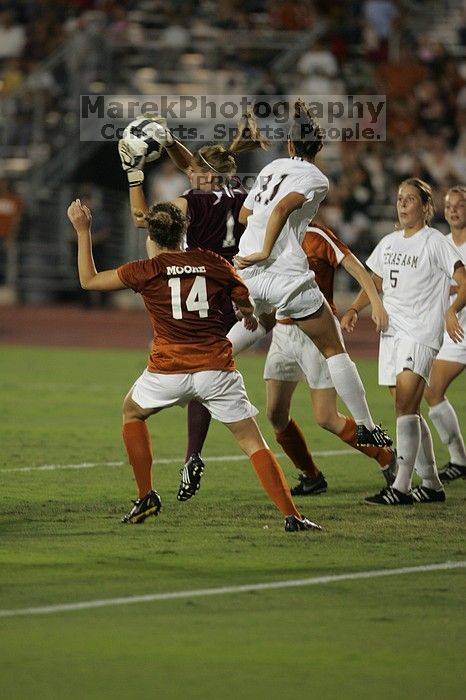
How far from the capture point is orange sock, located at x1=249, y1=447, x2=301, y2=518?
7637 mm

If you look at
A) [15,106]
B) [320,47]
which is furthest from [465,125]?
[15,106]

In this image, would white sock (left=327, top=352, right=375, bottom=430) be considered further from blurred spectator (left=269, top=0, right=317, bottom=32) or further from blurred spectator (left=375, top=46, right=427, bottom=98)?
blurred spectator (left=269, top=0, right=317, bottom=32)

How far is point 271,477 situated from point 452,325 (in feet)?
6.61

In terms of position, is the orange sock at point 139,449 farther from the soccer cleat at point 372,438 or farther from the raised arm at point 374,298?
the raised arm at point 374,298

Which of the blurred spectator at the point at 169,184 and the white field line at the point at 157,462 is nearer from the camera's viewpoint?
the white field line at the point at 157,462

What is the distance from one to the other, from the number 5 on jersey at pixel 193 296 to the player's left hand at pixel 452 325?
1.98 meters

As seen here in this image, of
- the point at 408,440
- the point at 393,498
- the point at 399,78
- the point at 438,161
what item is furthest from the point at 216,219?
the point at 399,78

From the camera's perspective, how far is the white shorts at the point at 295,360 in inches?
368

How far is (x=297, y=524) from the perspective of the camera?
7820 mm

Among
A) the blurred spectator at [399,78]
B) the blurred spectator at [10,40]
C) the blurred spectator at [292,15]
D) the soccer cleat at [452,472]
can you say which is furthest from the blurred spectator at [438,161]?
the soccer cleat at [452,472]

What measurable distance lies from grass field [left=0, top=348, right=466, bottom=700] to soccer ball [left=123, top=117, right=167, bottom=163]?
2.16 metres

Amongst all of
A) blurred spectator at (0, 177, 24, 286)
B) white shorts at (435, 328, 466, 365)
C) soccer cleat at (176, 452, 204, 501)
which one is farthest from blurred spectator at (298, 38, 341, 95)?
soccer cleat at (176, 452, 204, 501)

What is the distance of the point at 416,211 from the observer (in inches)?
354
